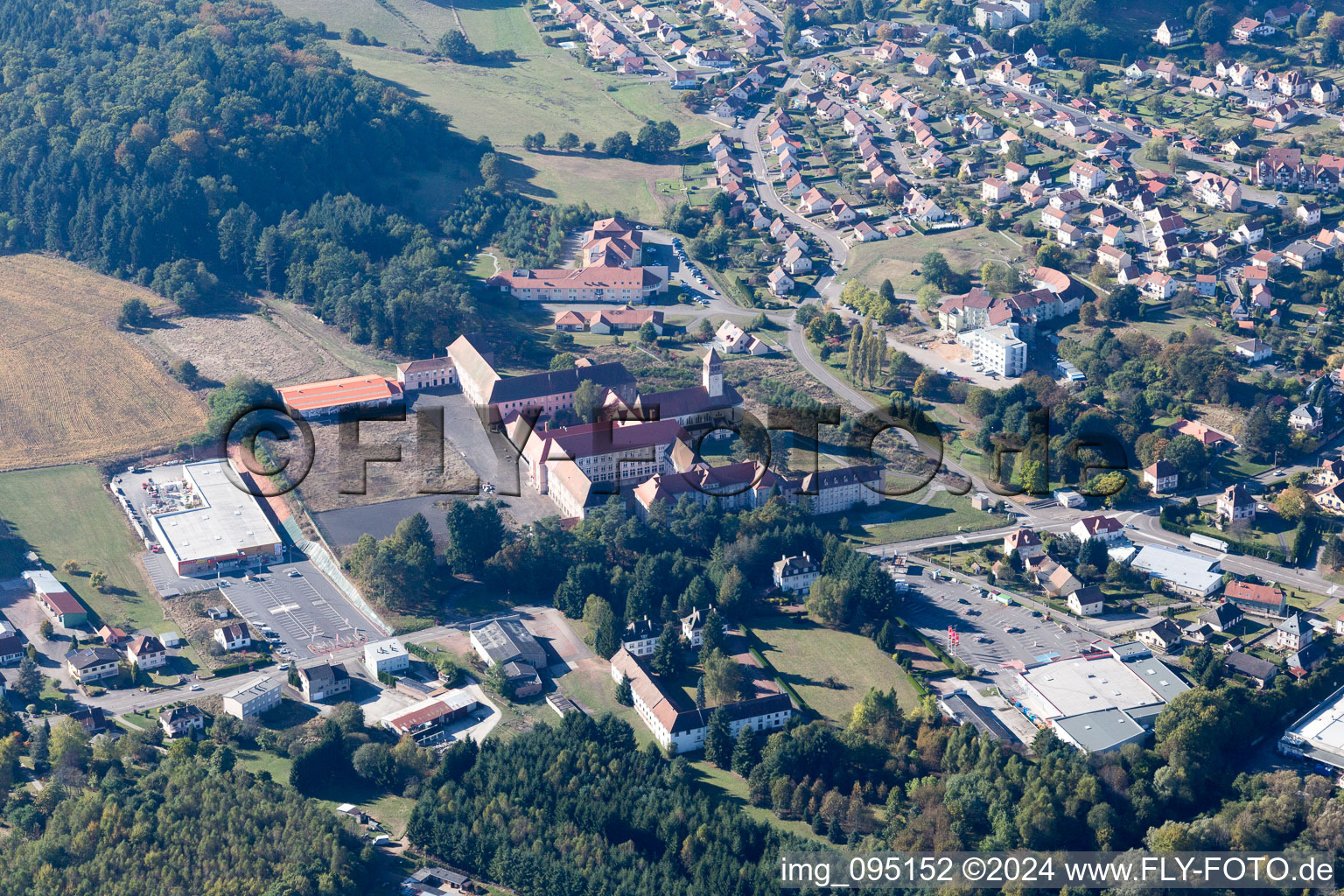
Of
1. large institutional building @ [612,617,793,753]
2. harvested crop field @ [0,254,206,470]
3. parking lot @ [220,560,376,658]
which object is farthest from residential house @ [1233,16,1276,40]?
parking lot @ [220,560,376,658]

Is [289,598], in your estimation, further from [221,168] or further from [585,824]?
[221,168]

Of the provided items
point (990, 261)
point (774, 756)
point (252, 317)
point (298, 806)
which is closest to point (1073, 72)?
point (990, 261)

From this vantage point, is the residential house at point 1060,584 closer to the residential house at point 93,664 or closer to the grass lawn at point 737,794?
the grass lawn at point 737,794

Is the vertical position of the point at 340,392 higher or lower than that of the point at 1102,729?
lower

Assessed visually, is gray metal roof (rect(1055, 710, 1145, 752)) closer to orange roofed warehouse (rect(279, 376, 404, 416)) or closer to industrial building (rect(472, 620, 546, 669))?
industrial building (rect(472, 620, 546, 669))

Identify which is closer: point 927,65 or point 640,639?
A: point 640,639

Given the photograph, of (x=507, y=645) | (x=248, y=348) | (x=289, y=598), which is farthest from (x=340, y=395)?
(x=507, y=645)

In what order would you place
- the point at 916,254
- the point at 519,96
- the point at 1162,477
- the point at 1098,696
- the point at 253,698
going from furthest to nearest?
the point at 519,96, the point at 916,254, the point at 1162,477, the point at 1098,696, the point at 253,698
